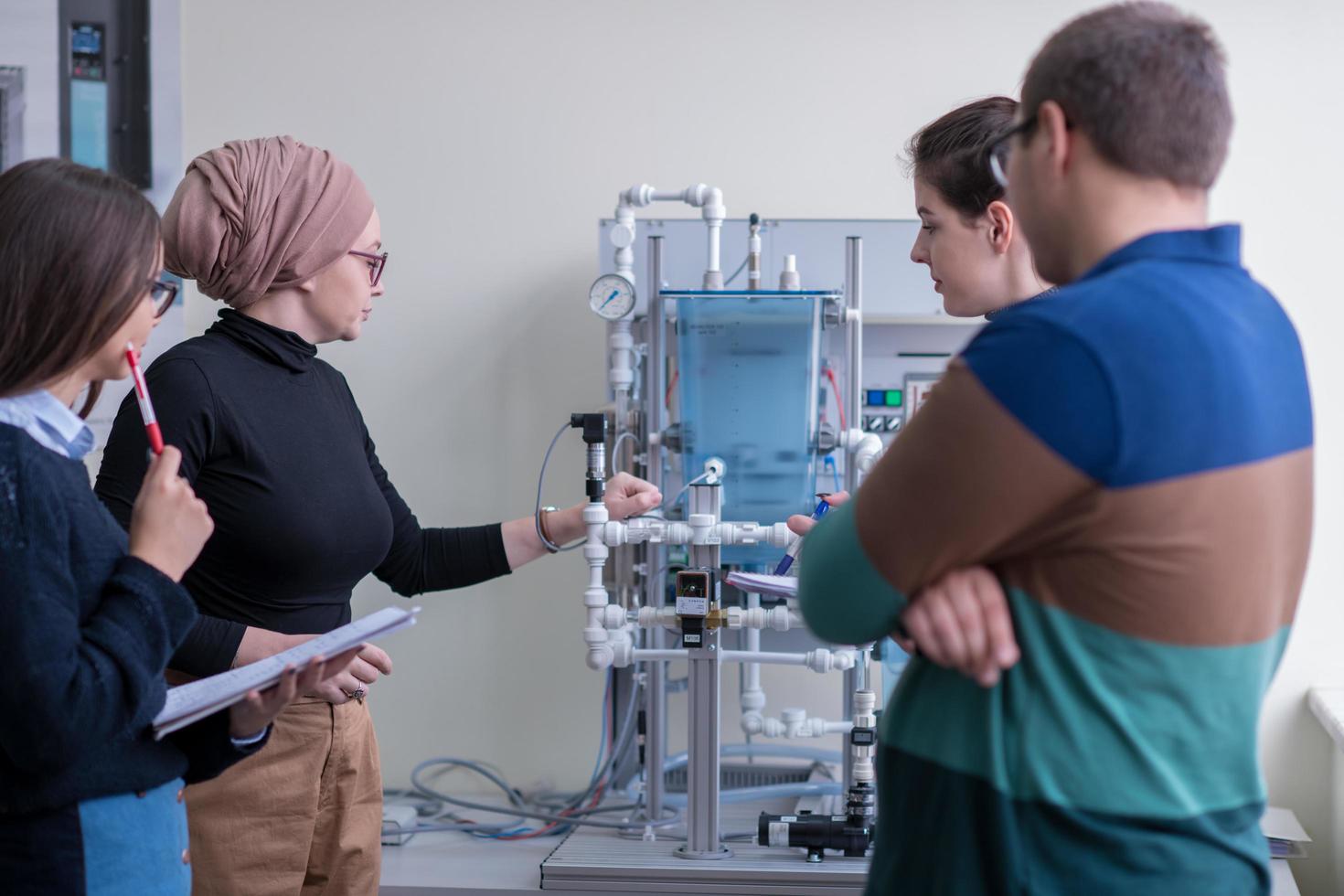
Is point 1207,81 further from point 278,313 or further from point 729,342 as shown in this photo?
point 729,342

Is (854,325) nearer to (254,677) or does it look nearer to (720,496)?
(720,496)

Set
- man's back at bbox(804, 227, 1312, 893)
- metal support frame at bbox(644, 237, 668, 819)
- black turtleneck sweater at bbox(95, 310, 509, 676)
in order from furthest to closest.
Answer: metal support frame at bbox(644, 237, 668, 819), black turtleneck sweater at bbox(95, 310, 509, 676), man's back at bbox(804, 227, 1312, 893)

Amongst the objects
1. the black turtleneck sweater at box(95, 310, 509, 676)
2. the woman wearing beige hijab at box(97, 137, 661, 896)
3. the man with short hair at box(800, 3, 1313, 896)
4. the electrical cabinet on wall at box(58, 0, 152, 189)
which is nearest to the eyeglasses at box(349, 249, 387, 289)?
the woman wearing beige hijab at box(97, 137, 661, 896)

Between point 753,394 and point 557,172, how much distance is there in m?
0.93

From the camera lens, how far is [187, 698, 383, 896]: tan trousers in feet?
5.07

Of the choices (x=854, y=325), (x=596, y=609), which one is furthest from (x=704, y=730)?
(x=854, y=325)

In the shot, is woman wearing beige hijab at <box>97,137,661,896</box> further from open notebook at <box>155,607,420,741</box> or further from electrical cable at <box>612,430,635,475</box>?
electrical cable at <box>612,430,635,475</box>

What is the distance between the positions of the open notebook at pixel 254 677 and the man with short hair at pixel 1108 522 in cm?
46

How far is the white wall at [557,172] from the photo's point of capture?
287cm

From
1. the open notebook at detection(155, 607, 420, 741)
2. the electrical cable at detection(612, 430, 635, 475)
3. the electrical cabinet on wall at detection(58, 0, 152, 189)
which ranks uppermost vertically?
the electrical cabinet on wall at detection(58, 0, 152, 189)

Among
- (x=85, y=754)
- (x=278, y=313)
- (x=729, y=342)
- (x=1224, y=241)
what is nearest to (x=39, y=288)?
(x=85, y=754)

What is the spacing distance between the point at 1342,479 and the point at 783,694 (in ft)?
4.49

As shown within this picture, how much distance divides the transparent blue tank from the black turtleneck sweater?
0.88m

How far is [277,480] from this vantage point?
1567 mm
